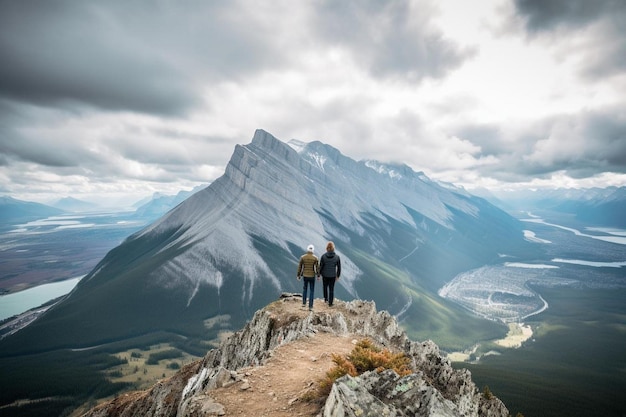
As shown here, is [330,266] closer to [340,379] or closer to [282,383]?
[282,383]

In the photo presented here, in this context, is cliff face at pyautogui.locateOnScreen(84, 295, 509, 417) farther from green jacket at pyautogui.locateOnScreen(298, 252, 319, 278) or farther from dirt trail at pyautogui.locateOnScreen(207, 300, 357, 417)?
green jacket at pyautogui.locateOnScreen(298, 252, 319, 278)

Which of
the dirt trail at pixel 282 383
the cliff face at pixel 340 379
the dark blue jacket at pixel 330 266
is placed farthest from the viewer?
the dark blue jacket at pixel 330 266

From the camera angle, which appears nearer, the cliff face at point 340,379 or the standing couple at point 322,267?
the cliff face at point 340,379

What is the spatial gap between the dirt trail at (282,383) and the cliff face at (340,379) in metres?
0.30

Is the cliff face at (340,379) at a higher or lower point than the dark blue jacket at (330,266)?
lower

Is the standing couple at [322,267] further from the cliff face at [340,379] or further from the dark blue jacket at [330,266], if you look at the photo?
the cliff face at [340,379]

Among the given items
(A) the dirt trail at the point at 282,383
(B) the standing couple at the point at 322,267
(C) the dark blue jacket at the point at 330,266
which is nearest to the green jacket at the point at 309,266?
(B) the standing couple at the point at 322,267

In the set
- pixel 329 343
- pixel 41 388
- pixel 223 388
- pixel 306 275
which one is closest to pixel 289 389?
pixel 223 388

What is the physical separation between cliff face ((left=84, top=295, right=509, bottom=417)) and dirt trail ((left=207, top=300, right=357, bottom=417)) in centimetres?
30

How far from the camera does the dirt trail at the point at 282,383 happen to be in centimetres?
1359

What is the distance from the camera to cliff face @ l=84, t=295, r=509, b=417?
12.1 m

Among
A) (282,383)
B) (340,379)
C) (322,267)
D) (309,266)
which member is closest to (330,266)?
(322,267)

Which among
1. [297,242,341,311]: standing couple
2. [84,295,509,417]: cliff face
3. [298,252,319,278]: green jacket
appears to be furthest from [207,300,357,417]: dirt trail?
[298,252,319,278]: green jacket

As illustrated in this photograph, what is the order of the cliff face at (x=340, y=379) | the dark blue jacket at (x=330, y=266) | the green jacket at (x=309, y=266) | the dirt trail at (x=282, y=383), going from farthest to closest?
the green jacket at (x=309, y=266) < the dark blue jacket at (x=330, y=266) < the dirt trail at (x=282, y=383) < the cliff face at (x=340, y=379)
